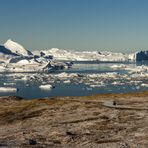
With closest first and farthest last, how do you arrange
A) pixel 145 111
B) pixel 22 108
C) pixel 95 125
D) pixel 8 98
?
pixel 95 125 → pixel 145 111 → pixel 22 108 → pixel 8 98

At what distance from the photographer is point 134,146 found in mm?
32438

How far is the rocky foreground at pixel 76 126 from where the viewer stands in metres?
35.5

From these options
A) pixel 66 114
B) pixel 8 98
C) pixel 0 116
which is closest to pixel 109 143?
pixel 66 114

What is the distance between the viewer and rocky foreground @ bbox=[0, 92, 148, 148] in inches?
1398

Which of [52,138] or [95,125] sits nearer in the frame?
[52,138]

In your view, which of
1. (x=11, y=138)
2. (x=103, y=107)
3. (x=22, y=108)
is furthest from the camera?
(x=22, y=108)

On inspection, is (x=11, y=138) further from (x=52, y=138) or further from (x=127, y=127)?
(x=127, y=127)

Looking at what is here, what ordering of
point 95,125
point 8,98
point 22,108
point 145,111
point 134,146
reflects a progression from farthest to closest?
1. point 8,98
2. point 22,108
3. point 145,111
4. point 95,125
5. point 134,146

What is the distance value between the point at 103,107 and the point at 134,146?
23.3m

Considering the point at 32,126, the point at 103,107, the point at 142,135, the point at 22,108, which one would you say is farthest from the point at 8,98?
the point at 142,135

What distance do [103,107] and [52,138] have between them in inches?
718

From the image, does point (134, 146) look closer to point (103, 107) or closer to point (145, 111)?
point (145, 111)

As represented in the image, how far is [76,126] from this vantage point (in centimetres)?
4334

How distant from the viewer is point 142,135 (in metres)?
36.7
